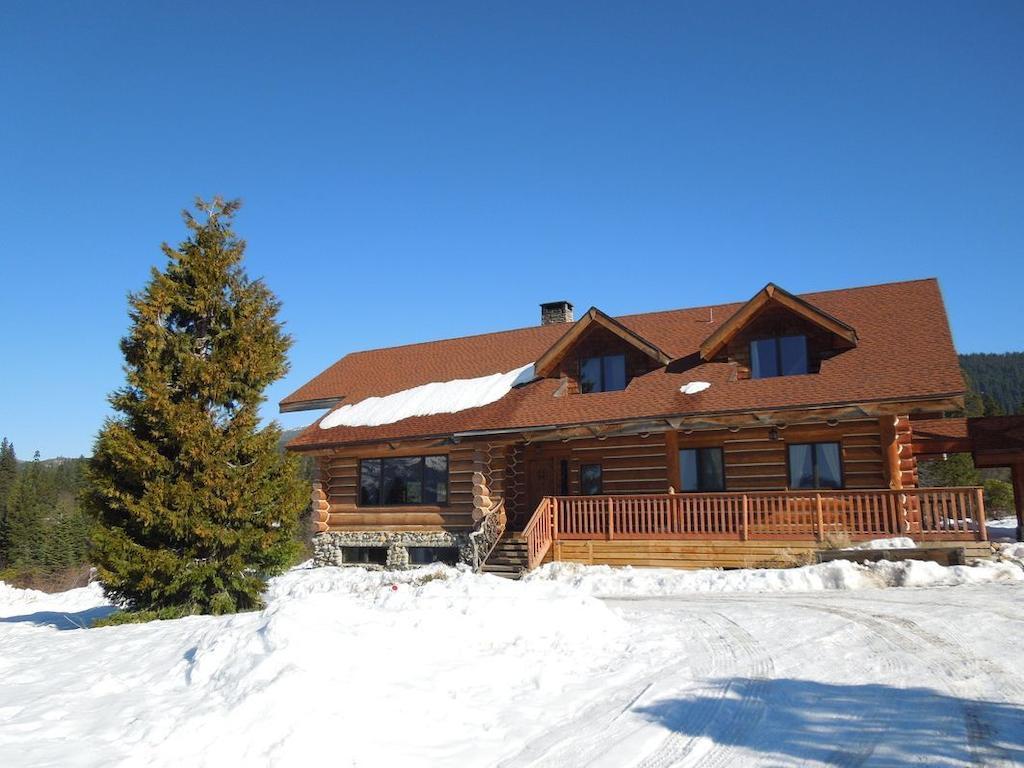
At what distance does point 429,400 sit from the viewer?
22984 millimetres

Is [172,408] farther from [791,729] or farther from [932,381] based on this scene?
[932,381]

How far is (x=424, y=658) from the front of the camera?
8102 millimetres

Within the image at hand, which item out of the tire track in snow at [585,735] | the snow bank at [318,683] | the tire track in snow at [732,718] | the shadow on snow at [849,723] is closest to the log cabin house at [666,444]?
the snow bank at [318,683]

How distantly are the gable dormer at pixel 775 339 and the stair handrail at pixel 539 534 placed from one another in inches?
223

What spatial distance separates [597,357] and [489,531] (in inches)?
219

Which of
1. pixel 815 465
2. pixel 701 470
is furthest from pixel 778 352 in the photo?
pixel 701 470

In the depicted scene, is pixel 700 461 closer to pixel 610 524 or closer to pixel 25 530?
pixel 610 524

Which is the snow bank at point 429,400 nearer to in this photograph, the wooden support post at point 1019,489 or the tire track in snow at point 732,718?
the wooden support post at point 1019,489

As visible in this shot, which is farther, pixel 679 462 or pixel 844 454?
pixel 679 462

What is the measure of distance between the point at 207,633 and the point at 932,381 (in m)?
14.5

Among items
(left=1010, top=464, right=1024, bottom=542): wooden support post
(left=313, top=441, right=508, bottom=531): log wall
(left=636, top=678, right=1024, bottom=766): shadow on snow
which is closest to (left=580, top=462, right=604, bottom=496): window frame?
(left=313, top=441, right=508, bottom=531): log wall

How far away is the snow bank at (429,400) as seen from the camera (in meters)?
22.1

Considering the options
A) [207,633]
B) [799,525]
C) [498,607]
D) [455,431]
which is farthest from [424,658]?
[455,431]

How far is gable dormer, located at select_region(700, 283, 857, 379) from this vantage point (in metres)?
18.7
